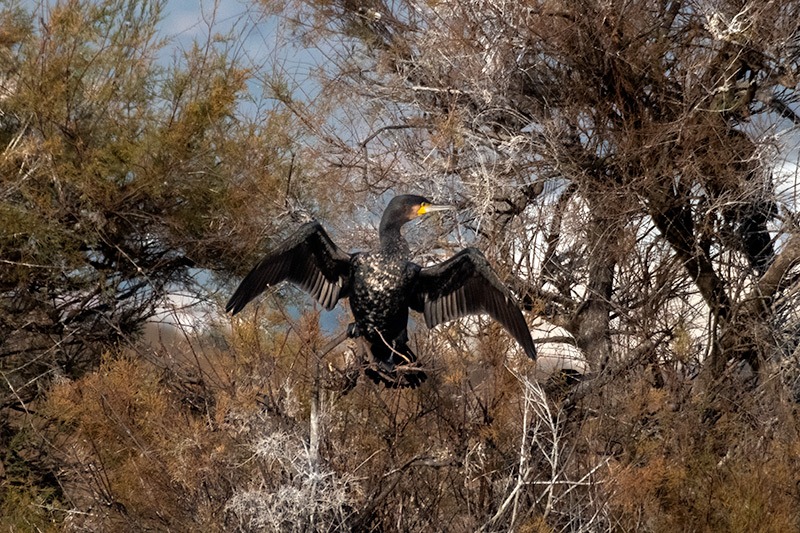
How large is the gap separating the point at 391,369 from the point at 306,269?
515 mm

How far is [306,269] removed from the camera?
324cm

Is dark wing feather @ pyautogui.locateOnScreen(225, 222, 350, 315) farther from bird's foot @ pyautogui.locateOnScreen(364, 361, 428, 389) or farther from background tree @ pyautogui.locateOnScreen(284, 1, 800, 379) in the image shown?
background tree @ pyautogui.locateOnScreen(284, 1, 800, 379)

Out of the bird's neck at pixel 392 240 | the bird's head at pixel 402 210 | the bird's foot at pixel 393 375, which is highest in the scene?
the bird's head at pixel 402 210

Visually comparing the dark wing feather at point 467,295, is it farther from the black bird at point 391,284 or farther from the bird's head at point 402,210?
the bird's head at point 402,210

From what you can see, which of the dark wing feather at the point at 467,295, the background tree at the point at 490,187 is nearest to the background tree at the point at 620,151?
the background tree at the point at 490,187

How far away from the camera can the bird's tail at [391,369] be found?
303 cm

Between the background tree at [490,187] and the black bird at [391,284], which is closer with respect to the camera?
the black bird at [391,284]

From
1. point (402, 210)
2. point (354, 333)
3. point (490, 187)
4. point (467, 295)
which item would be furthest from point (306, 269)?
point (490, 187)

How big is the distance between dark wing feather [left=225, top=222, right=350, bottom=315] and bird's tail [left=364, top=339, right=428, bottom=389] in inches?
10.3

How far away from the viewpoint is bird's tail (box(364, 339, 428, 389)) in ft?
9.93

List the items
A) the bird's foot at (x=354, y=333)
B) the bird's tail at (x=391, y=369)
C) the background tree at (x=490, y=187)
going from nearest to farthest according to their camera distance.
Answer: the bird's tail at (x=391, y=369) < the bird's foot at (x=354, y=333) < the background tree at (x=490, y=187)

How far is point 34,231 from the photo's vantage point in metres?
5.75

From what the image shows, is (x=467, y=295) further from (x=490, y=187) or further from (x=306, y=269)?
(x=490, y=187)

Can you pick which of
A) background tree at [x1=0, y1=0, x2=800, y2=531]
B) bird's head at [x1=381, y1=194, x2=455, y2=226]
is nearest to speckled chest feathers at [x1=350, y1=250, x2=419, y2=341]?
bird's head at [x1=381, y1=194, x2=455, y2=226]
